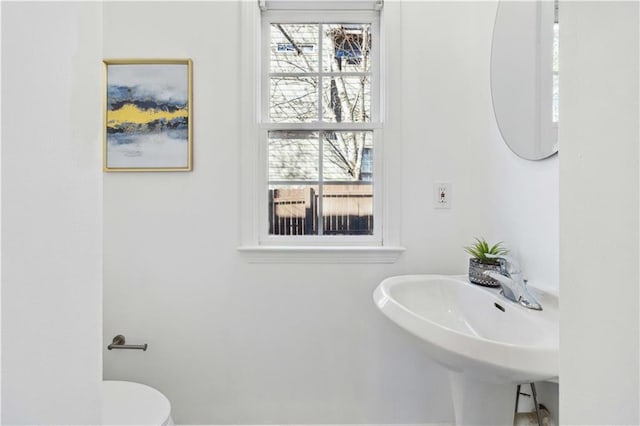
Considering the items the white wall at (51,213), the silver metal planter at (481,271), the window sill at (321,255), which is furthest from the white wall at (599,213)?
the window sill at (321,255)

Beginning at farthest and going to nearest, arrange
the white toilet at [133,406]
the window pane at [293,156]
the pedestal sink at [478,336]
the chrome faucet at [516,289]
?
1. the window pane at [293,156]
2. the white toilet at [133,406]
3. the chrome faucet at [516,289]
4. the pedestal sink at [478,336]

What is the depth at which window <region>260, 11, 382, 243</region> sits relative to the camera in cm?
151

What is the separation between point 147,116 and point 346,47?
90 centimetres

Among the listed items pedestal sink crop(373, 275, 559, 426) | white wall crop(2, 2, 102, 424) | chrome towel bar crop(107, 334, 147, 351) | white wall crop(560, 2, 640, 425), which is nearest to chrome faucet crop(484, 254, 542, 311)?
pedestal sink crop(373, 275, 559, 426)

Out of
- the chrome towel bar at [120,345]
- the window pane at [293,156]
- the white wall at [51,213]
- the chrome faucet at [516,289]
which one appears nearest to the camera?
the white wall at [51,213]

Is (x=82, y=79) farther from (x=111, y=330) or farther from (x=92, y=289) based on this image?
(x=111, y=330)

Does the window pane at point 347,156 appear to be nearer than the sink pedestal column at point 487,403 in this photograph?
No

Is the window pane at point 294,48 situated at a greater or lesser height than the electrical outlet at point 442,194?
greater

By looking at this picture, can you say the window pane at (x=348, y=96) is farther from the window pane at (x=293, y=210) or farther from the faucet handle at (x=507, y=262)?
the faucet handle at (x=507, y=262)

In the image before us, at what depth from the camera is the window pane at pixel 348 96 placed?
1520mm

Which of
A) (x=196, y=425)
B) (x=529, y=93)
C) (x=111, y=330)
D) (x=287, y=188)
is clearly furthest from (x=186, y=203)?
(x=529, y=93)

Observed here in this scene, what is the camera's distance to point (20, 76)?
0.95ft

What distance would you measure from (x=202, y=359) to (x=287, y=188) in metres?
0.81

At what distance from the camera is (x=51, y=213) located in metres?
0.33
